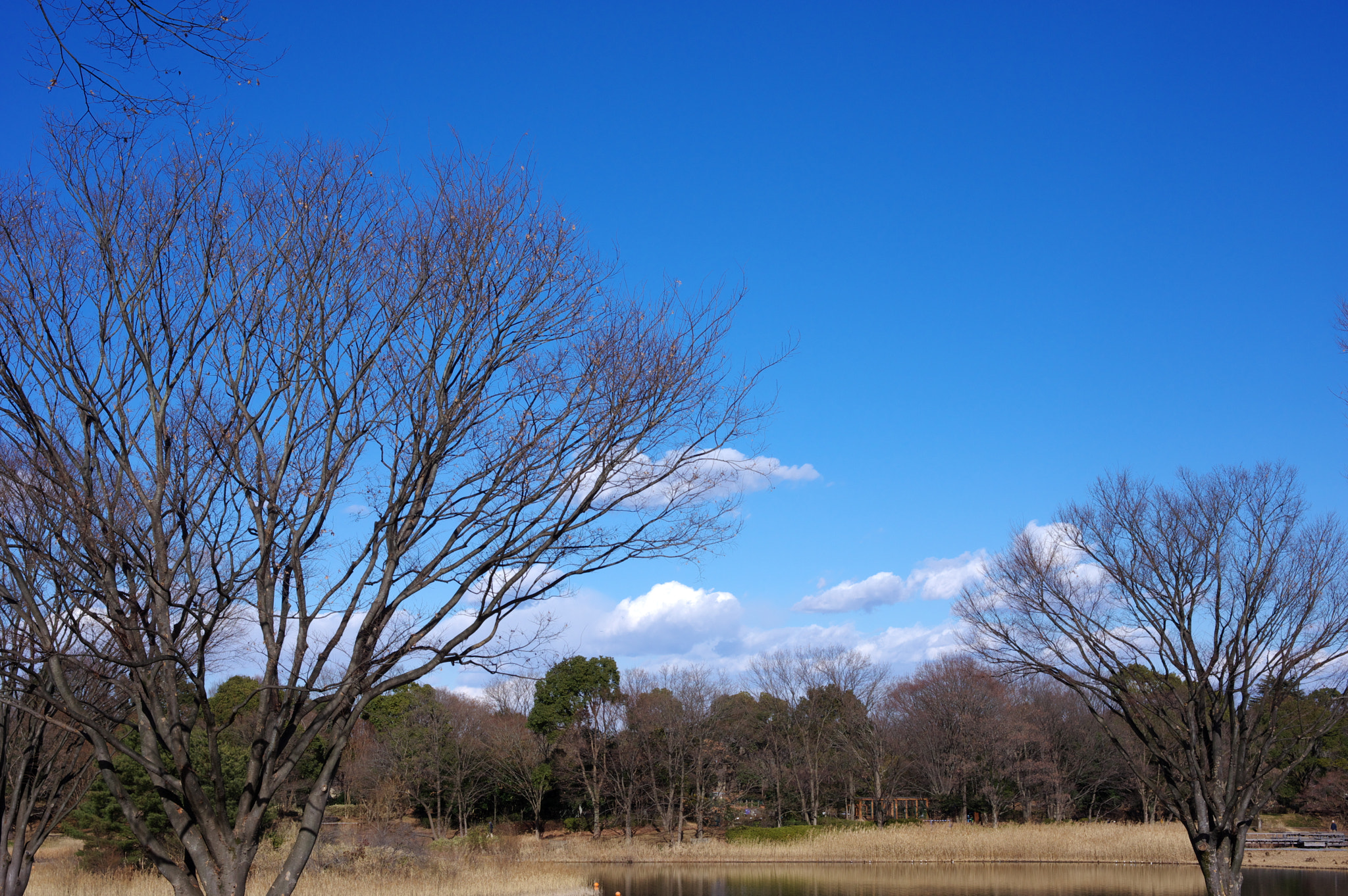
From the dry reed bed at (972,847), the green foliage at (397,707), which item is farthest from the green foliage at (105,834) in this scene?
the green foliage at (397,707)

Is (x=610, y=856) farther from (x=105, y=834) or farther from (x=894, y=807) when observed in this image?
(x=105, y=834)

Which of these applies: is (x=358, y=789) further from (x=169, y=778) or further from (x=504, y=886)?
(x=169, y=778)

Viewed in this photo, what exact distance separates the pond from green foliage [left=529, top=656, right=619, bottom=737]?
9.78 meters

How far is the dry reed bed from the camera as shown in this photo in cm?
3077

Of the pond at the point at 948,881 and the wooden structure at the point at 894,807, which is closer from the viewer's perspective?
the pond at the point at 948,881

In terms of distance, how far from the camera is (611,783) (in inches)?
1645

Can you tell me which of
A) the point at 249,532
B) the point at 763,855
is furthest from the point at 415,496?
the point at 763,855

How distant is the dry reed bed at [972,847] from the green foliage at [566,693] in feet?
23.7

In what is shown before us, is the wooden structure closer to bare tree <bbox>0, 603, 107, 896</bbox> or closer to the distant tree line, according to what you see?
the distant tree line

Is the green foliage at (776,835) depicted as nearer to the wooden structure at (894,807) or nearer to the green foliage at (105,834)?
the wooden structure at (894,807)

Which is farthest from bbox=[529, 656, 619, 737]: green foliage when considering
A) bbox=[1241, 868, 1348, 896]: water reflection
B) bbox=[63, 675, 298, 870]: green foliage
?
bbox=[1241, 868, 1348, 896]: water reflection

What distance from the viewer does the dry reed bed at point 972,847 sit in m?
30.8

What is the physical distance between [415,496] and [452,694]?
52.0 meters

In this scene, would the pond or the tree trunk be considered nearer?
the tree trunk
